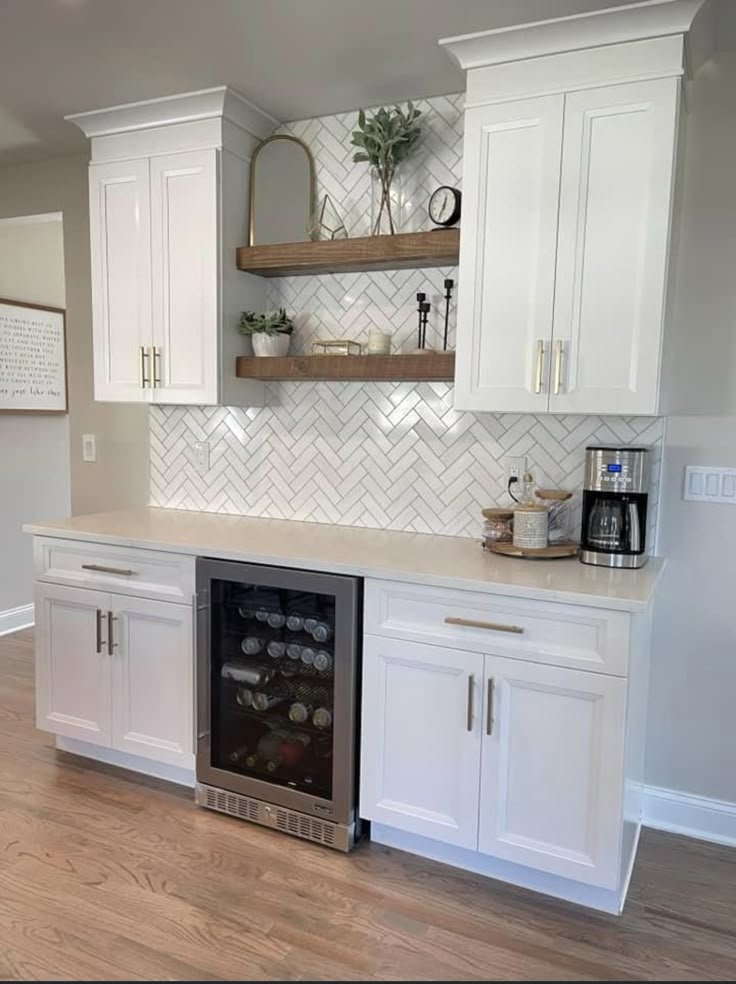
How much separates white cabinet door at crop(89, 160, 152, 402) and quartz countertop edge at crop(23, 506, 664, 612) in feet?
1.92

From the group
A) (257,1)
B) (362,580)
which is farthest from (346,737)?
(257,1)

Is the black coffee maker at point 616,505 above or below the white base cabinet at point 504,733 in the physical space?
above

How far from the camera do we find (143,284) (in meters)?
2.85

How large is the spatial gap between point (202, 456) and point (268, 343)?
0.67m

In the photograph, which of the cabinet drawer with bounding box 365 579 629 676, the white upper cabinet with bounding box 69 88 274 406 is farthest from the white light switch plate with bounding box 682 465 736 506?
the white upper cabinet with bounding box 69 88 274 406

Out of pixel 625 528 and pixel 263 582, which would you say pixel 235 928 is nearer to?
pixel 263 582

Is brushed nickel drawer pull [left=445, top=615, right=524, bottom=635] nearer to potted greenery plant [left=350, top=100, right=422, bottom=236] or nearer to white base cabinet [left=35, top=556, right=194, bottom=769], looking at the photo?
white base cabinet [left=35, top=556, right=194, bottom=769]

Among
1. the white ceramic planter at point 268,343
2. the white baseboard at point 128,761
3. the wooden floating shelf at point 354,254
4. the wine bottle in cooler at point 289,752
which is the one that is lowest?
the white baseboard at point 128,761

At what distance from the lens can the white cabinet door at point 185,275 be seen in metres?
2.70

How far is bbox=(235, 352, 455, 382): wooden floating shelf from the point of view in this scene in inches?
97.1

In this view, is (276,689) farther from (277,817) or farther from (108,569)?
(108,569)

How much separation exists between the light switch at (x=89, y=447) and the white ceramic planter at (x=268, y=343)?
1.16 metres

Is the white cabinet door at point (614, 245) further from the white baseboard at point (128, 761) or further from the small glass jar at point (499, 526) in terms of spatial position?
the white baseboard at point (128, 761)

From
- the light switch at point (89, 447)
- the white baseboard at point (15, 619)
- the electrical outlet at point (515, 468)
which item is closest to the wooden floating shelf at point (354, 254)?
the electrical outlet at point (515, 468)
